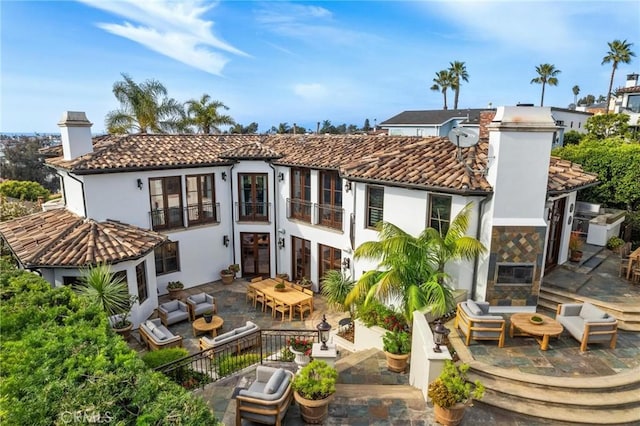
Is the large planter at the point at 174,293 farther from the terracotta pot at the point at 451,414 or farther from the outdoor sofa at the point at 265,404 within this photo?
the terracotta pot at the point at 451,414

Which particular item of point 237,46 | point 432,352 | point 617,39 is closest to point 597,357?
point 432,352

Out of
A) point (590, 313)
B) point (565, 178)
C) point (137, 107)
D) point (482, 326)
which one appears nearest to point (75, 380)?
point (482, 326)

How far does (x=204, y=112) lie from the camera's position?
3469 cm

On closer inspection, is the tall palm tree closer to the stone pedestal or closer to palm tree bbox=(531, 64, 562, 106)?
the stone pedestal

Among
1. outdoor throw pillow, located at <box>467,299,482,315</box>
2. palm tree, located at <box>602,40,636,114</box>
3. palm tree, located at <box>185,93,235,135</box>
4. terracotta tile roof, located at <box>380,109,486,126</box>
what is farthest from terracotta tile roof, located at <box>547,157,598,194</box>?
palm tree, located at <box>602,40,636,114</box>

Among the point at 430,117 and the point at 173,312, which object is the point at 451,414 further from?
the point at 430,117

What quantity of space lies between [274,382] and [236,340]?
447 centimetres

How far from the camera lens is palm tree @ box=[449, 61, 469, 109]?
6378cm

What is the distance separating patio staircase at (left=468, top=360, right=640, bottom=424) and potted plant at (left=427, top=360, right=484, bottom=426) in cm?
142

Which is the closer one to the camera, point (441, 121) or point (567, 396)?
point (567, 396)

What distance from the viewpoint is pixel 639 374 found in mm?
9055

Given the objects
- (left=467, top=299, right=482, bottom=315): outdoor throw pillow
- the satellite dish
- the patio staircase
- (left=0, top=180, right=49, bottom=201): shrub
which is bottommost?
the patio staircase

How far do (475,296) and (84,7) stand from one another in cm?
1466

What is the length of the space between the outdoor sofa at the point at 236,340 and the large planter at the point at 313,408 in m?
4.62
